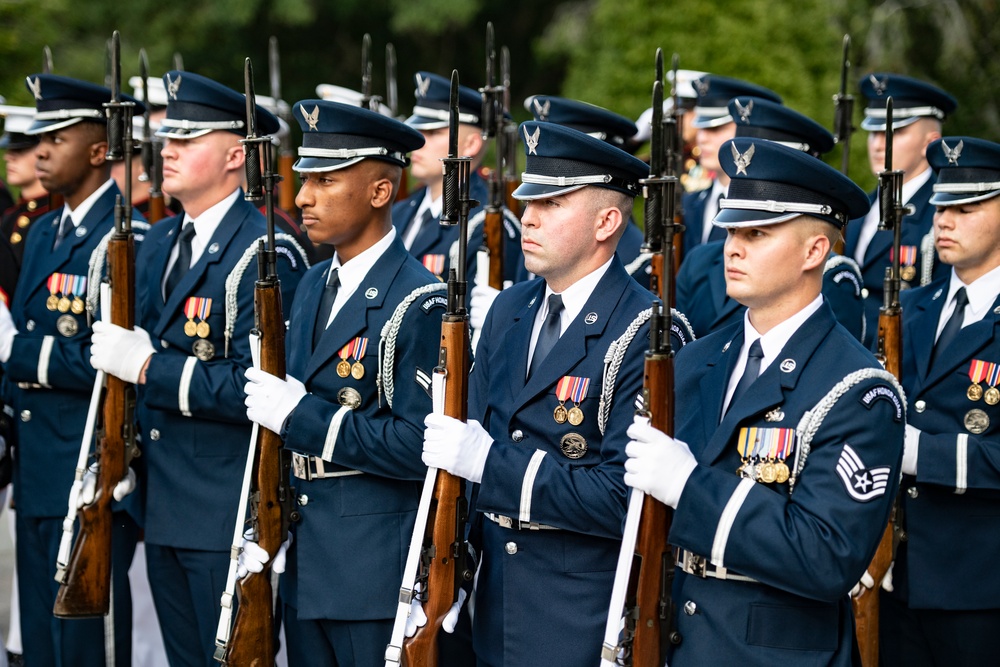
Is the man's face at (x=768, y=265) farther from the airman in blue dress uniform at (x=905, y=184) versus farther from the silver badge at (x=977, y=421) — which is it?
the airman in blue dress uniform at (x=905, y=184)

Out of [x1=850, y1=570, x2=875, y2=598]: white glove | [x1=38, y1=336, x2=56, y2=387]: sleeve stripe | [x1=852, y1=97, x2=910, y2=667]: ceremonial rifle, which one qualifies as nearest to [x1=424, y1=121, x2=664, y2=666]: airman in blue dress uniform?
[x1=850, y1=570, x2=875, y2=598]: white glove

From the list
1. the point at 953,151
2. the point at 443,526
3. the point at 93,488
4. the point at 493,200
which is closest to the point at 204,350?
the point at 93,488

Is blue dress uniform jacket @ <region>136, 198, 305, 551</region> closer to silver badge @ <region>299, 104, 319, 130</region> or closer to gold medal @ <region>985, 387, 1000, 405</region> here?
silver badge @ <region>299, 104, 319, 130</region>

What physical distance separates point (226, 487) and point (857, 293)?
9.30ft

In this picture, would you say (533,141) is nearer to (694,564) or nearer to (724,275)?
(694,564)

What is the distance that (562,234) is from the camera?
4.18 m

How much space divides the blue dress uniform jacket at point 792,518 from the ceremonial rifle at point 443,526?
79cm

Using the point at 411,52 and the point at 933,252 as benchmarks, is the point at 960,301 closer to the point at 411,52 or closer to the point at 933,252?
the point at 933,252

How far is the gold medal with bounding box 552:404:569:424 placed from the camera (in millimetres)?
4051

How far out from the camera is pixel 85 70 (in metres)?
16.7

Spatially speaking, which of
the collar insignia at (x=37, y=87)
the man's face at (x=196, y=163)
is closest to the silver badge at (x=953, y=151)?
the man's face at (x=196, y=163)

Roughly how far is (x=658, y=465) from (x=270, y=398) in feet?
5.26

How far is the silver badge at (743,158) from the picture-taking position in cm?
367

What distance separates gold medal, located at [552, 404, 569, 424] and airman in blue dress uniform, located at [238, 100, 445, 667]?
0.58 meters
